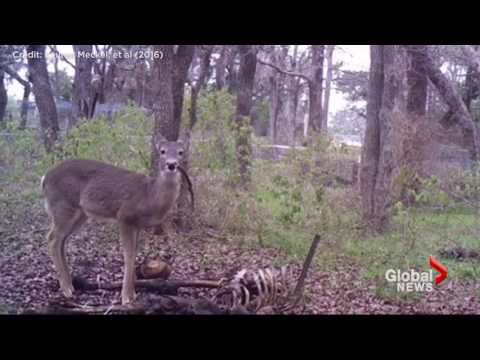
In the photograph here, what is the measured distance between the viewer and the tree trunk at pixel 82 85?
490cm

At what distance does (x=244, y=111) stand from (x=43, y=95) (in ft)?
5.45

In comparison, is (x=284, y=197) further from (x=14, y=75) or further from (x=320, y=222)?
(x=14, y=75)

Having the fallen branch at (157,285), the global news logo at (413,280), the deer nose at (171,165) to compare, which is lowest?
the fallen branch at (157,285)

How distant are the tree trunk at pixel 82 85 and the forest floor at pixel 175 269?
2.52ft

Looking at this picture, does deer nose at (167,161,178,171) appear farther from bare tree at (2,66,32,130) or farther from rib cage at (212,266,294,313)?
bare tree at (2,66,32,130)

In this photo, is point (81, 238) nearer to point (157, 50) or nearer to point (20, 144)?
point (20, 144)

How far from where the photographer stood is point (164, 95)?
215 inches

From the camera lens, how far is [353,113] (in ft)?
17.8

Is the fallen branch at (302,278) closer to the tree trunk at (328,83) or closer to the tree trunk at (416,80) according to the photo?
the tree trunk at (328,83)

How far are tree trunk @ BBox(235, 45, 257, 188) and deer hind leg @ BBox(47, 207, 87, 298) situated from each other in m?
1.39

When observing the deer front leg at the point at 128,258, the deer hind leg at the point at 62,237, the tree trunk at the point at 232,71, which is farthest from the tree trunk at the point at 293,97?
the deer hind leg at the point at 62,237

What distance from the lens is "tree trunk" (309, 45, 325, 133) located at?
208 inches

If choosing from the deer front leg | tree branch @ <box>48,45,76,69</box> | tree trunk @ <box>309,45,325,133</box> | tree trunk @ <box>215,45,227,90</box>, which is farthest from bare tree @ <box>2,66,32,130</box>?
tree trunk @ <box>309,45,325,133</box>

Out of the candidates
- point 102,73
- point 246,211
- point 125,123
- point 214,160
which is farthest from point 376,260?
point 102,73
